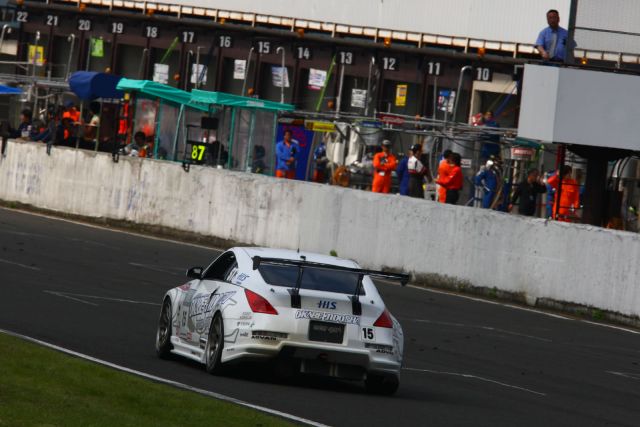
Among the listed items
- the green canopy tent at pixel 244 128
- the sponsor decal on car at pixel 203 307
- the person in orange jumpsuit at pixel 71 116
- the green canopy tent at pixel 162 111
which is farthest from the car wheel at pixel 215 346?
the person in orange jumpsuit at pixel 71 116

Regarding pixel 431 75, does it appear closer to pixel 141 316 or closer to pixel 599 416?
pixel 141 316

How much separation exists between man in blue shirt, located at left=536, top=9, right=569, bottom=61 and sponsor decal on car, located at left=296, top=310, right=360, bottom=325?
51.2ft

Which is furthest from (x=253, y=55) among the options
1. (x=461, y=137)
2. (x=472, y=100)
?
(x=461, y=137)

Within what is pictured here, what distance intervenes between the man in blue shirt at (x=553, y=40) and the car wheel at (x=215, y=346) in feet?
51.1

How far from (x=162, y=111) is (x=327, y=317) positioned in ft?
79.1

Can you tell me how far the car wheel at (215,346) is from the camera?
1376cm

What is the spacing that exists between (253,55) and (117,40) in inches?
217

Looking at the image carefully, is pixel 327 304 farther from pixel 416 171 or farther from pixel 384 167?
pixel 384 167

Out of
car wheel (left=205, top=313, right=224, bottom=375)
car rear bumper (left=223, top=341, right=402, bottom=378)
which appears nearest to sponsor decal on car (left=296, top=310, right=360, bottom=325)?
car rear bumper (left=223, top=341, right=402, bottom=378)

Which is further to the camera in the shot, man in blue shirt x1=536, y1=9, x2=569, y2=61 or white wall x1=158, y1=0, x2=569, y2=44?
white wall x1=158, y1=0, x2=569, y2=44

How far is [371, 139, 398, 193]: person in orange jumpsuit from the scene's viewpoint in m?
32.8

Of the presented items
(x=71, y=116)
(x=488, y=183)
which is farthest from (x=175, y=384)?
(x=71, y=116)

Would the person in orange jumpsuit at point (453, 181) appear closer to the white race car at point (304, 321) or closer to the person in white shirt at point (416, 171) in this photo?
the person in white shirt at point (416, 171)

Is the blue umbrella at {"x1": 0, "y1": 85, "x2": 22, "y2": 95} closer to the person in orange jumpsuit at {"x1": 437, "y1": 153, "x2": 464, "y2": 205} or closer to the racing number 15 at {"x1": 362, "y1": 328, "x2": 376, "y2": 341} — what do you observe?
the person in orange jumpsuit at {"x1": 437, "y1": 153, "x2": 464, "y2": 205}
